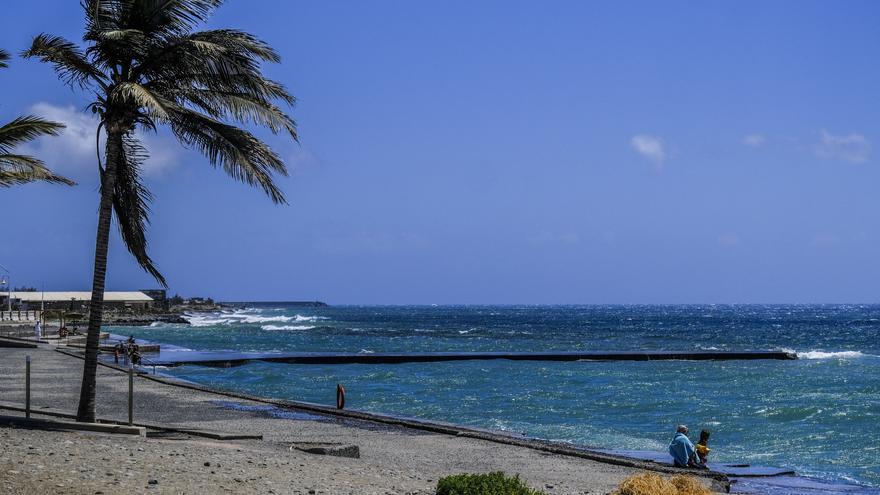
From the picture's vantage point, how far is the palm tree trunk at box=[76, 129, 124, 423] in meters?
15.4

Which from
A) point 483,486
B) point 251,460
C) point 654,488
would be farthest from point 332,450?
point 483,486

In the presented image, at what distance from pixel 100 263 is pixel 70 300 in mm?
114794

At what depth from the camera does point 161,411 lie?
22766 mm

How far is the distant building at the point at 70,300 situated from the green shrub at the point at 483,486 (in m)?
99.7

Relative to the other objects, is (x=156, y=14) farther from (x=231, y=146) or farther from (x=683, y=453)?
(x=683, y=453)

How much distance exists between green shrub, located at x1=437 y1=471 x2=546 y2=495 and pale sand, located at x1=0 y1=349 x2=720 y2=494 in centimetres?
206

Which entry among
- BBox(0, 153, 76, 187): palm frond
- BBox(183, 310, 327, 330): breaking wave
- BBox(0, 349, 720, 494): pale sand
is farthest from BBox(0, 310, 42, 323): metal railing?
BBox(0, 153, 76, 187): palm frond

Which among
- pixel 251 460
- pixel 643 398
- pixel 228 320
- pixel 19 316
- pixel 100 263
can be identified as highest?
pixel 100 263

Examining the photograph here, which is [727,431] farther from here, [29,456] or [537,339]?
[537,339]

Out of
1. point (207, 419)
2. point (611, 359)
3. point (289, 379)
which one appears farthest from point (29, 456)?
point (611, 359)

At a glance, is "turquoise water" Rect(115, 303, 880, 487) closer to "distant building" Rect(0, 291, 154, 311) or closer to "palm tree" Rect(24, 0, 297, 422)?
"palm tree" Rect(24, 0, 297, 422)

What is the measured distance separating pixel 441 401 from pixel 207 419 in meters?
14.0

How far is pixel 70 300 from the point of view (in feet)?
404

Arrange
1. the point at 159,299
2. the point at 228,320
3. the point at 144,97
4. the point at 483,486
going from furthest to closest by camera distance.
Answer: the point at 159,299
the point at 228,320
the point at 144,97
the point at 483,486
